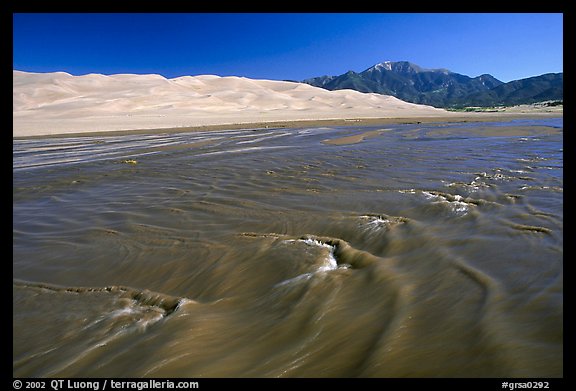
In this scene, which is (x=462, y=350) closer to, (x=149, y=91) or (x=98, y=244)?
(x=98, y=244)

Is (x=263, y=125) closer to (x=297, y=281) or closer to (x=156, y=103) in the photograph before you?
(x=297, y=281)

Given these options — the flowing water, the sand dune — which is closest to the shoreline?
the sand dune

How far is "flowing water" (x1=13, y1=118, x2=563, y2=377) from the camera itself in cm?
216

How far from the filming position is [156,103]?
55.9 metres

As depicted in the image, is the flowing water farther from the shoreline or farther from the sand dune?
the sand dune

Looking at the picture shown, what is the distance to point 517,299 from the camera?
2559mm

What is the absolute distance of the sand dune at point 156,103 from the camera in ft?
128

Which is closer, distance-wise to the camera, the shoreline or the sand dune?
the shoreline

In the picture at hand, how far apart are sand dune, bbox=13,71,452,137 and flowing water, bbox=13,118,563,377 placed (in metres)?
27.2

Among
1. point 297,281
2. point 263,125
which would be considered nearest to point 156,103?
point 263,125

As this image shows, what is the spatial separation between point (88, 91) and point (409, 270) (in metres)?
75.5

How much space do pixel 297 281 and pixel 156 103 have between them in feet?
196
